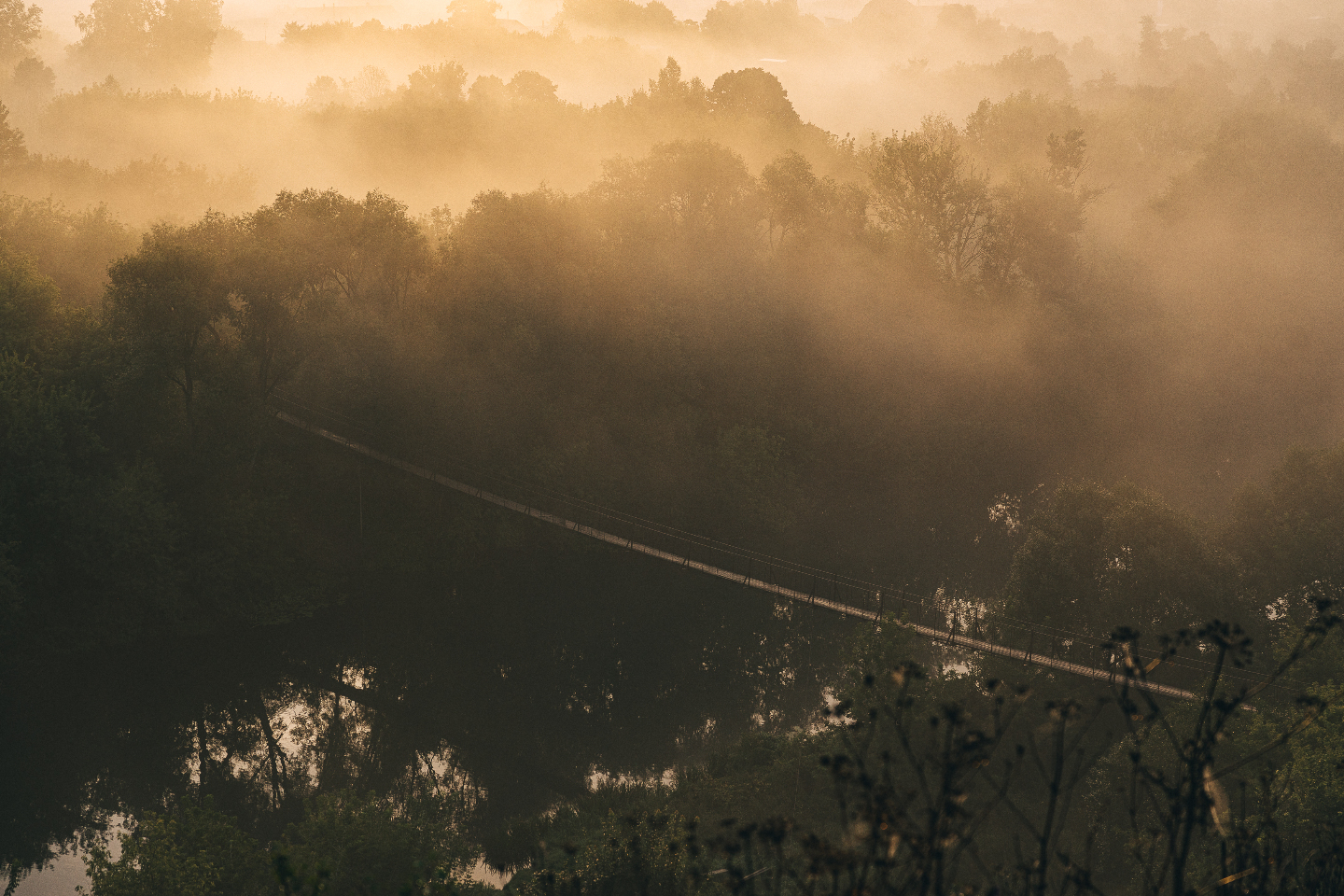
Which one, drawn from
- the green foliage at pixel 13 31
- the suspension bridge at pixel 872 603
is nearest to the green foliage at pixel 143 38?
the green foliage at pixel 13 31

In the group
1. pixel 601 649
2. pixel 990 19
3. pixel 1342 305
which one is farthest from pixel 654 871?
pixel 990 19

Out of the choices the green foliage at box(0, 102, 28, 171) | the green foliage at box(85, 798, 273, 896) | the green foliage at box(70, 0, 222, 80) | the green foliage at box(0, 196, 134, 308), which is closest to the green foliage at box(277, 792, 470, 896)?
the green foliage at box(85, 798, 273, 896)

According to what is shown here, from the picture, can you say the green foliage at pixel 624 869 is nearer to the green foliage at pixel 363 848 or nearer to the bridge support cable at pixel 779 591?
the green foliage at pixel 363 848

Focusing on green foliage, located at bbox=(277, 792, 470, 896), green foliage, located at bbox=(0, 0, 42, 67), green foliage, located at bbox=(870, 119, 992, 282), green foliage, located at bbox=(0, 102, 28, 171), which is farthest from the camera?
green foliage, located at bbox=(0, 0, 42, 67)

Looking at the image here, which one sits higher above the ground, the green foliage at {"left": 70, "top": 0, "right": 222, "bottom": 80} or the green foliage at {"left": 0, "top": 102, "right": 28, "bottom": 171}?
the green foliage at {"left": 70, "top": 0, "right": 222, "bottom": 80}

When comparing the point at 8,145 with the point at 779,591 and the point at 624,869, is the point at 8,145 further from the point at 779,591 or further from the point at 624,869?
the point at 624,869

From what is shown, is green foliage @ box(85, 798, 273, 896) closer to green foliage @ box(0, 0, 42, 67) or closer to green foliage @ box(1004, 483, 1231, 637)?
green foliage @ box(1004, 483, 1231, 637)

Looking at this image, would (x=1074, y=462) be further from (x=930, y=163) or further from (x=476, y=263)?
(x=476, y=263)
